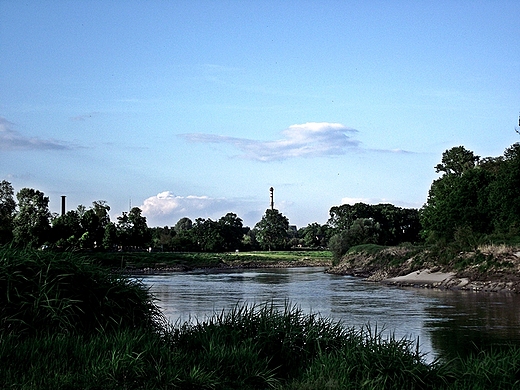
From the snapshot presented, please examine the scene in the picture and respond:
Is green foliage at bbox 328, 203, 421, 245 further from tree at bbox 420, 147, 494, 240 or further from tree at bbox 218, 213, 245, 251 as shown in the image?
tree at bbox 420, 147, 494, 240

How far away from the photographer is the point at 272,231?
141375mm

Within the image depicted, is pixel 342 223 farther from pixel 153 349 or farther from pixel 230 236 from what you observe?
pixel 153 349

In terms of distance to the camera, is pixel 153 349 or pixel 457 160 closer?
pixel 153 349

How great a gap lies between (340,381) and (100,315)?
5.37 meters

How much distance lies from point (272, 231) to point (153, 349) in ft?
431

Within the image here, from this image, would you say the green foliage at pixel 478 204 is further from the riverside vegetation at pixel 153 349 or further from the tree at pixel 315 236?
the tree at pixel 315 236

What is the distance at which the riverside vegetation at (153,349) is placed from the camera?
9336 millimetres

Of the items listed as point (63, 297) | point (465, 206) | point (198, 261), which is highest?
point (465, 206)

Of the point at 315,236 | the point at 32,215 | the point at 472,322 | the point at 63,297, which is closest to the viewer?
the point at 63,297

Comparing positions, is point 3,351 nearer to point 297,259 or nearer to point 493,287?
point 493,287

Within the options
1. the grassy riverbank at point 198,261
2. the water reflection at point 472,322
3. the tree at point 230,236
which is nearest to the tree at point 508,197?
the water reflection at point 472,322

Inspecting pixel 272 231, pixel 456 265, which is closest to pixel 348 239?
pixel 456 265

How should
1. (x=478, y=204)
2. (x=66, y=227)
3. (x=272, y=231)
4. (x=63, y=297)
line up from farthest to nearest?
(x=272, y=231), (x=66, y=227), (x=478, y=204), (x=63, y=297)

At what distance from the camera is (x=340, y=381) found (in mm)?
9703
